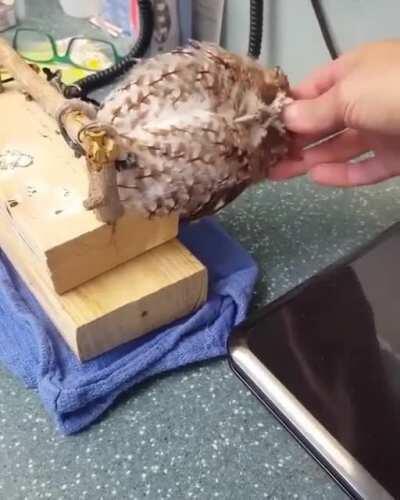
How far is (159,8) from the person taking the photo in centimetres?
74

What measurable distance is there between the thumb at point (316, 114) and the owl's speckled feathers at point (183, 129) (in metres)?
0.03

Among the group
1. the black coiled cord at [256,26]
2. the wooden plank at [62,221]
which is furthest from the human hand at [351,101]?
the black coiled cord at [256,26]

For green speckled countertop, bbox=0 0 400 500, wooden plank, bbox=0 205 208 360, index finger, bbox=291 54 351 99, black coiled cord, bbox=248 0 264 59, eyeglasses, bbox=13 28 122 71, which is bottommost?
green speckled countertop, bbox=0 0 400 500

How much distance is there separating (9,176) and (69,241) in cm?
8

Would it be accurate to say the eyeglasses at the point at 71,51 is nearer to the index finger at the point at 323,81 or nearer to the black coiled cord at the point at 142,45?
the black coiled cord at the point at 142,45

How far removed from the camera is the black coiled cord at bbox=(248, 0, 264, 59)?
68cm

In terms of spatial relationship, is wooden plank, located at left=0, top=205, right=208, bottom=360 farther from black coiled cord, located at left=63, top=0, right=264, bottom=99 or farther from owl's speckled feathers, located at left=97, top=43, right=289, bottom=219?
black coiled cord, located at left=63, top=0, right=264, bottom=99

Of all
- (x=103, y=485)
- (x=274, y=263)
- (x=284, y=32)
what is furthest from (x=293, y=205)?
(x=103, y=485)

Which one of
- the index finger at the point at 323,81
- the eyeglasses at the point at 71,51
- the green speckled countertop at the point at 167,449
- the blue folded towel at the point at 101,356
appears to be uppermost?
the index finger at the point at 323,81

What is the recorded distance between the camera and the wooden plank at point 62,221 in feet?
1.51

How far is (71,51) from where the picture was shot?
0.80m

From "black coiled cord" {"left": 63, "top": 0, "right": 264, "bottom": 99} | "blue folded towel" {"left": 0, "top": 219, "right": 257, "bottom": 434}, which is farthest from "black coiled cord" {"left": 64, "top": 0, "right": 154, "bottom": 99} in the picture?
"blue folded towel" {"left": 0, "top": 219, "right": 257, "bottom": 434}

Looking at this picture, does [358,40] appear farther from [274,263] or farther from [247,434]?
[247,434]

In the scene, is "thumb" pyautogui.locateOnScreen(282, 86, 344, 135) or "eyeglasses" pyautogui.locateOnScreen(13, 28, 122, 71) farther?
"eyeglasses" pyautogui.locateOnScreen(13, 28, 122, 71)
